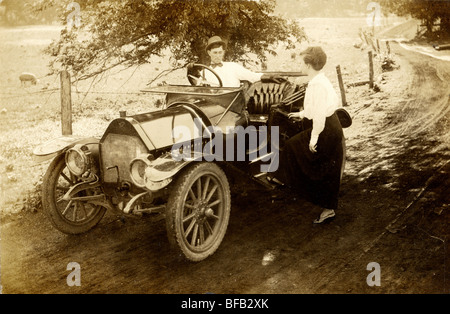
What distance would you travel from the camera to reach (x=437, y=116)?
7.39m

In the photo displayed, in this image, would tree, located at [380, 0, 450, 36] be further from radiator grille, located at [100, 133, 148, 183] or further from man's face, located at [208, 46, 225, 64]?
radiator grille, located at [100, 133, 148, 183]

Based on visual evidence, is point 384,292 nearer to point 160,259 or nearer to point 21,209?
point 160,259

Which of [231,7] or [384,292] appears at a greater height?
[231,7]

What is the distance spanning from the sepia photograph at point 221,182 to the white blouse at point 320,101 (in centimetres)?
1

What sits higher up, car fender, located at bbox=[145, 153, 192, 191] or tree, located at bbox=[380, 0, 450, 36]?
tree, located at bbox=[380, 0, 450, 36]

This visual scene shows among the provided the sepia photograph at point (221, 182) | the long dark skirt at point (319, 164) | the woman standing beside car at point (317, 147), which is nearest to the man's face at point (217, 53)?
the sepia photograph at point (221, 182)

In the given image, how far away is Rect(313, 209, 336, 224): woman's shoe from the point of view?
4.18 m

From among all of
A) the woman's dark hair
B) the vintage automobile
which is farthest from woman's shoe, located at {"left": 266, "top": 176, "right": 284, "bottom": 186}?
the woman's dark hair

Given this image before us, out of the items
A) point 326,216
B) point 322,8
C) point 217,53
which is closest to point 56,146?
point 217,53

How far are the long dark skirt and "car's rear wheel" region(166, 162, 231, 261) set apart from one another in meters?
0.91

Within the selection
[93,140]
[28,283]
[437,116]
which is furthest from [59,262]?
[437,116]

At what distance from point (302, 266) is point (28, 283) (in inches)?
94.9

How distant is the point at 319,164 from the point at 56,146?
2791 mm

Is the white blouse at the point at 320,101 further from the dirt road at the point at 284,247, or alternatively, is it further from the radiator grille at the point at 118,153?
the radiator grille at the point at 118,153
